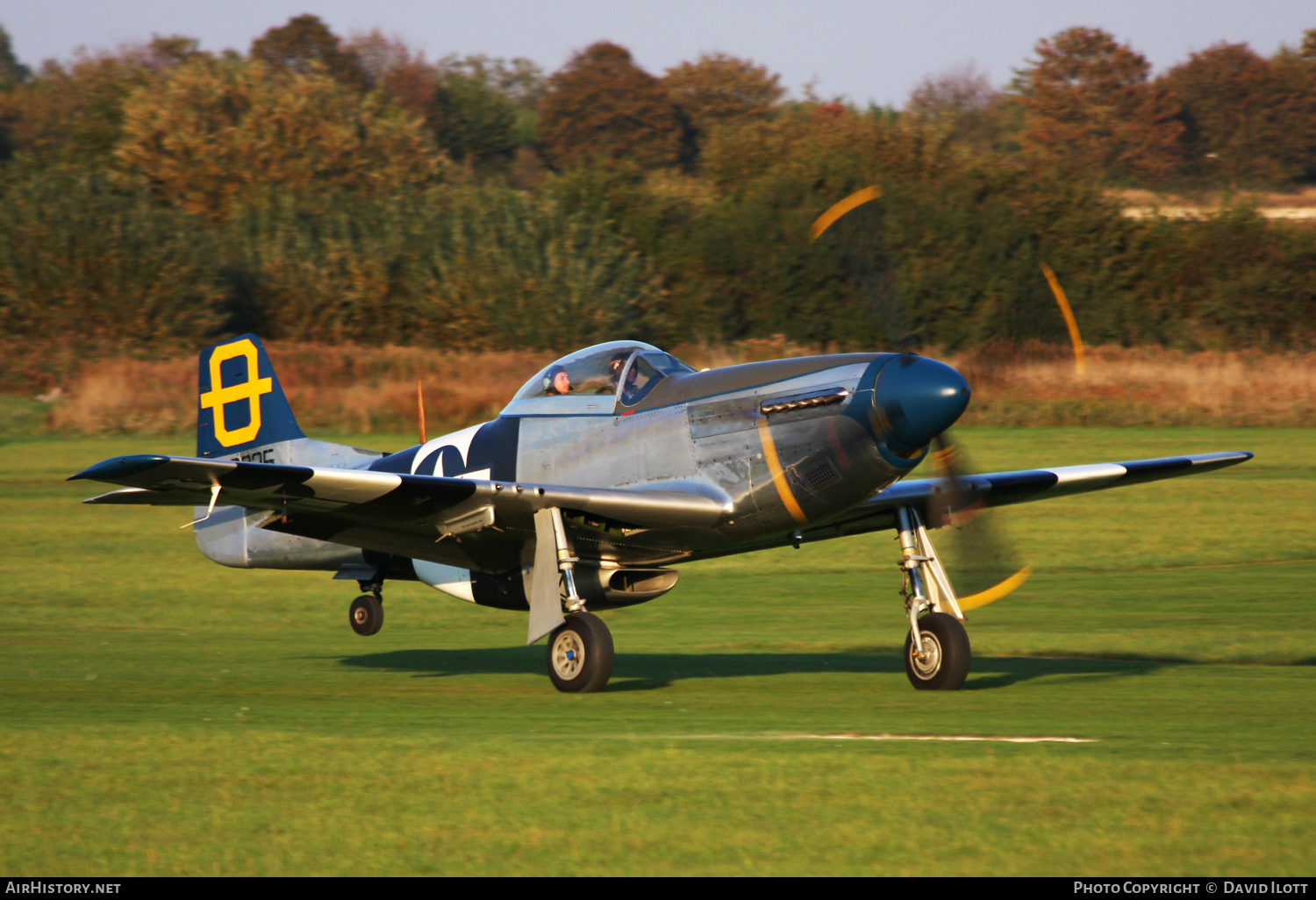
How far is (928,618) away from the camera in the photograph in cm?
995

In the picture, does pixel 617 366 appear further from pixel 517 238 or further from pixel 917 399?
pixel 517 238

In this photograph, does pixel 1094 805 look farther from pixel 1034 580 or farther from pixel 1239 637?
pixel 1034 580

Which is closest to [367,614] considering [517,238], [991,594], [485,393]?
[991,594]

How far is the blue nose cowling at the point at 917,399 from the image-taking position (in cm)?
895

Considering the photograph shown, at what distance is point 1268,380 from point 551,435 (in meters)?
30.9

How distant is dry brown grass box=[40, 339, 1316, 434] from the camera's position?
35.6 meters

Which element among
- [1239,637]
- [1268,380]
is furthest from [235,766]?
[1268,380]

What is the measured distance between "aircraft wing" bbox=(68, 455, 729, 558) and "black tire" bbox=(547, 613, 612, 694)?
0.78 metres

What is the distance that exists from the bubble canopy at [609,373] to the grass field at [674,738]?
222 centimetres

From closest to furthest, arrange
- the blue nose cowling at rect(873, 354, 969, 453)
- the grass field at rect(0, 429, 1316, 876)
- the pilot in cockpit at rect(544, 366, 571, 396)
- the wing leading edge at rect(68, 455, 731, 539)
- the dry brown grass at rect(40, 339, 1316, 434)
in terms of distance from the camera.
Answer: the grass field at rect(0, 429, 1316, 876) < the blue nose cowling at rect(873, 354, 969, 453) < the wing leading edge at rect(68, 455, 731, 539) < the pilot in cockpit at rect(544, 366, 571, 396) < the dry brown grass at rect(40, 339, 1316, 434)

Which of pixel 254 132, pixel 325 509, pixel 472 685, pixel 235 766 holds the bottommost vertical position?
pixel 472 685
